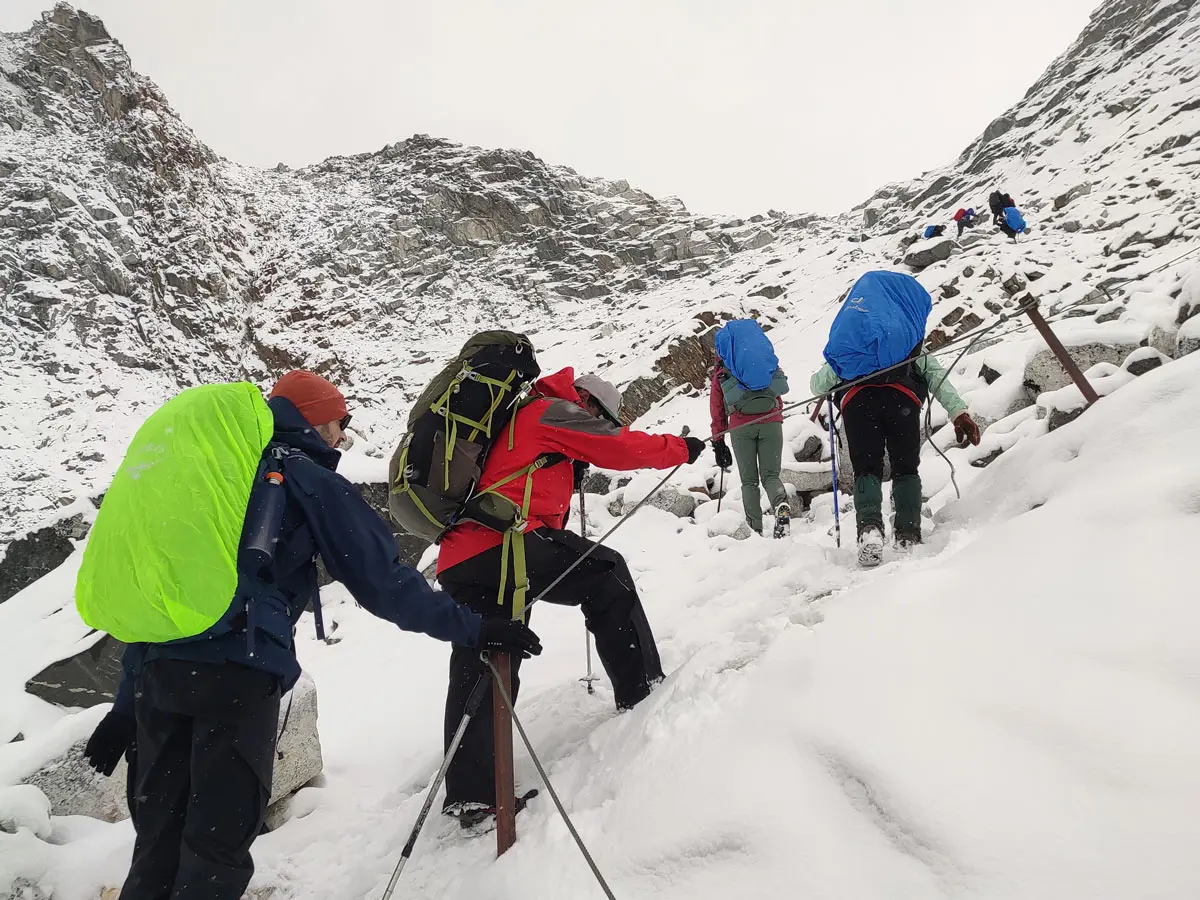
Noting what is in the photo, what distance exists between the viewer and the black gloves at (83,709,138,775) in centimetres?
207

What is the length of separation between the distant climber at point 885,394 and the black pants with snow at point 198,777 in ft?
10.4

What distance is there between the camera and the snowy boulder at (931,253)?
18.0 meters

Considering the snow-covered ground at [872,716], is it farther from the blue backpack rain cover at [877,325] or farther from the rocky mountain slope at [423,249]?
the rocky mountain slope at [423,249]

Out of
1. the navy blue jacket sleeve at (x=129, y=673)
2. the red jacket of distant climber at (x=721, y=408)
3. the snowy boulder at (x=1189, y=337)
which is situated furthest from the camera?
the red jacket of distant climber at (x=721, y=408)

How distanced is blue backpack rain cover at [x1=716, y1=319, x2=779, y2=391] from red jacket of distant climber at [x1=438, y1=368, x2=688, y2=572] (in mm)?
2993

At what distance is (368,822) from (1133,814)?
3.13 meters

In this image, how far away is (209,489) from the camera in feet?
5.73

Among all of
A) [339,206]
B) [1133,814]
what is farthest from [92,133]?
[1133,814]

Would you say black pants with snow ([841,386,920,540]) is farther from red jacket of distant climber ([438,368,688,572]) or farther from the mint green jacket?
red jacket of distant climber ([438,368,688,572])

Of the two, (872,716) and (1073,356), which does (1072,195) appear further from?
(872,716)

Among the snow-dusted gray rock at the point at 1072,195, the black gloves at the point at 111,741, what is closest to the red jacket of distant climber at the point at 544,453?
the black gloves at the point at 111,741

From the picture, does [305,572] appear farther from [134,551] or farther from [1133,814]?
[1133,814]

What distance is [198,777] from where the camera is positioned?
1.77m

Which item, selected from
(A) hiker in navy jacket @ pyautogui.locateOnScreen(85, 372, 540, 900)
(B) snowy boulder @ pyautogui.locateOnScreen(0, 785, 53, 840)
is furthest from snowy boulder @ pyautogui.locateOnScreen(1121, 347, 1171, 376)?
(B) snowy boulder @ pyautogui.locateOnScreen(0, 785, 53, 840)
